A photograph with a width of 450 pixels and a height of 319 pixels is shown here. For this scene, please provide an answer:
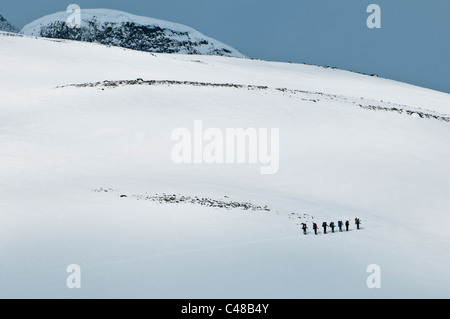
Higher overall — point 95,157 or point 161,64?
point 161,64

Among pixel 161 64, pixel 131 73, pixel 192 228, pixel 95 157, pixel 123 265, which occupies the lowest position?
pixel 123 265

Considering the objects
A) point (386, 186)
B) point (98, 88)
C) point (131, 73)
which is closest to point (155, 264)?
point (386, 186)

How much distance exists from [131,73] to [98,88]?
12668 mm

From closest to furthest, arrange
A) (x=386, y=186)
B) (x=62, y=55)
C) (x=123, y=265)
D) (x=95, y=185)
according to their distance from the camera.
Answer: (x=123, y=265) → (x=95, y=185) → (x=386, y=186) → (x=62, y=55)

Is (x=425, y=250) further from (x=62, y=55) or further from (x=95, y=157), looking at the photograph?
(x=62, y=55)

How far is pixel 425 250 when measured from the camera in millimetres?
26531

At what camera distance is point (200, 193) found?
103ft

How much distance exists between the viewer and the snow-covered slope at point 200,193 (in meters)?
19.9

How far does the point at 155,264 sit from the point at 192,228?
5.07 meters

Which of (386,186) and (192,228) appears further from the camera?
(386,186)

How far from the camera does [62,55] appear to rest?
72.4 m

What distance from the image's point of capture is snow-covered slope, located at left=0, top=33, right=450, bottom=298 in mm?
19875
